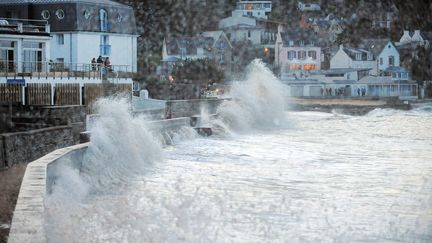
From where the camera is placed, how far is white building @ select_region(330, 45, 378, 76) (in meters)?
36.4

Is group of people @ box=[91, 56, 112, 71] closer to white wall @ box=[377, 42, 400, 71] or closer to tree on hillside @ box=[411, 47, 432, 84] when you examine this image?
white wall @ box=[377, 42, 400, 71]

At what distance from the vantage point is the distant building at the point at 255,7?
42.0 metres

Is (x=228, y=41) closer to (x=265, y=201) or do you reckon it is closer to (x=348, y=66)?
(x=348, y=66)

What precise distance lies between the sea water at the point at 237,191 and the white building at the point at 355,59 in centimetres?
2314

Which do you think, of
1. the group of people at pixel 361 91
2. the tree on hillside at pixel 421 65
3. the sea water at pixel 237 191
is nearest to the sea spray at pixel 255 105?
the sea water at pixel 237 191

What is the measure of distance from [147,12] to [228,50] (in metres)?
5.38

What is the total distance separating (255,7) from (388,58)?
9.17 m

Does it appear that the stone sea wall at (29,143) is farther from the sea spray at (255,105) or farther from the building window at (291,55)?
the building window at (291,55)

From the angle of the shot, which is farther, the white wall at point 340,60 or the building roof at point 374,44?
the building roof at point 374,44

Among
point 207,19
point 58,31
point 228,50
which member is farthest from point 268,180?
point 207,19

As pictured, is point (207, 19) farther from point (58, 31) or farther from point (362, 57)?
point (58, 31)

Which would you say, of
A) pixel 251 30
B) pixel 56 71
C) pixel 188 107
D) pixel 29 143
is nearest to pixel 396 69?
pixel 251 30

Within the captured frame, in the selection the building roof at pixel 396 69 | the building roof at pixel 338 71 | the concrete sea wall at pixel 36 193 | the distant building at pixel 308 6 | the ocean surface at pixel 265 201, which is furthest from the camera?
the distant building at pixel 308 6

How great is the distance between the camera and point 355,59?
120ft
